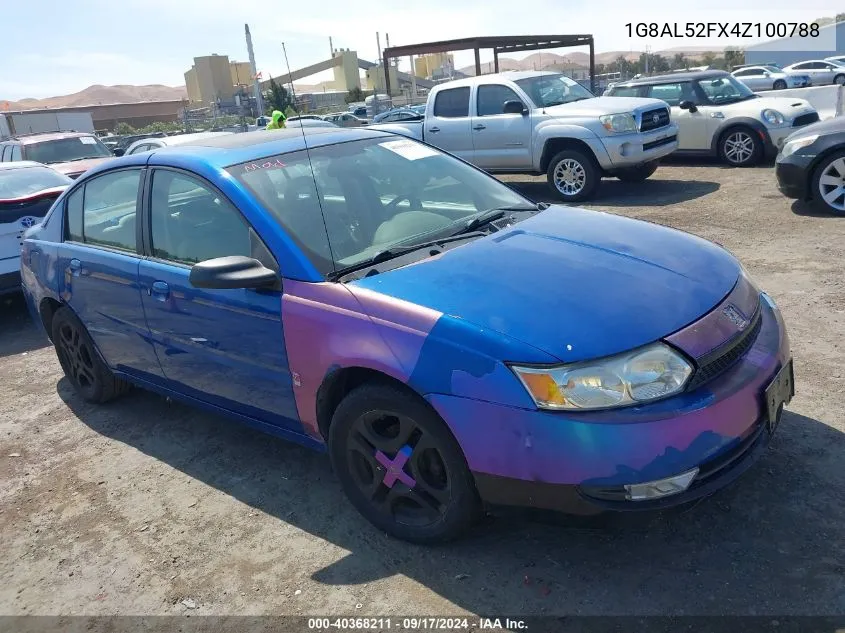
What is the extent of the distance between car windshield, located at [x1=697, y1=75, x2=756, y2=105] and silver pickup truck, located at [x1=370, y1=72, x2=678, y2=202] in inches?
64.5

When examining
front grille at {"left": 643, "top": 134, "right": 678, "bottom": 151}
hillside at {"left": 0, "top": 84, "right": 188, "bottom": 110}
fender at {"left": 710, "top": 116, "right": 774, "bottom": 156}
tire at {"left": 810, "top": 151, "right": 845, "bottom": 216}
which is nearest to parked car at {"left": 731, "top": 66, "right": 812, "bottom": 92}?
fender at {"left": 710, "top": 116, "right": 774, "bottom": 156}

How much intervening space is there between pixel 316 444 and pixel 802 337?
3.27m

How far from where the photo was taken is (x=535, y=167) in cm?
1080

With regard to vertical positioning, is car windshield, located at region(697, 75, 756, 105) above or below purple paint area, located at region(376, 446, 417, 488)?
above

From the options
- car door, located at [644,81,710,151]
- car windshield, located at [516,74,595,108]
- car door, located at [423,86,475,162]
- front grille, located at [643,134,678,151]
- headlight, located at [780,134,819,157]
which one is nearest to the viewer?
headlight, located at [780,134,819,157]

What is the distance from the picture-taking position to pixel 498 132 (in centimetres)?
1098

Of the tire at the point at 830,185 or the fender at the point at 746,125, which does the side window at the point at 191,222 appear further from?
the fender at the point at 746,125

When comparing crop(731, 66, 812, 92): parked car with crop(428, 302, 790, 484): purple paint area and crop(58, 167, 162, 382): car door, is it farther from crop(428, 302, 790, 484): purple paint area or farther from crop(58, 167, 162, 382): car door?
crop(428, 302, 790, 484): purple paint area

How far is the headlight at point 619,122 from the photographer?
9930 mm

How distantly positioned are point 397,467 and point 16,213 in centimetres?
601

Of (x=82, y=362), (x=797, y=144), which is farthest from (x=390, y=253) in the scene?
(x=797, y=144)

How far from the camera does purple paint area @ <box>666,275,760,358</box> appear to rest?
258 cm

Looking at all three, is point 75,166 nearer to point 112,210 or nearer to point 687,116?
point 112,210

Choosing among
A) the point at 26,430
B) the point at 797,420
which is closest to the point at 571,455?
the point at 797,420
